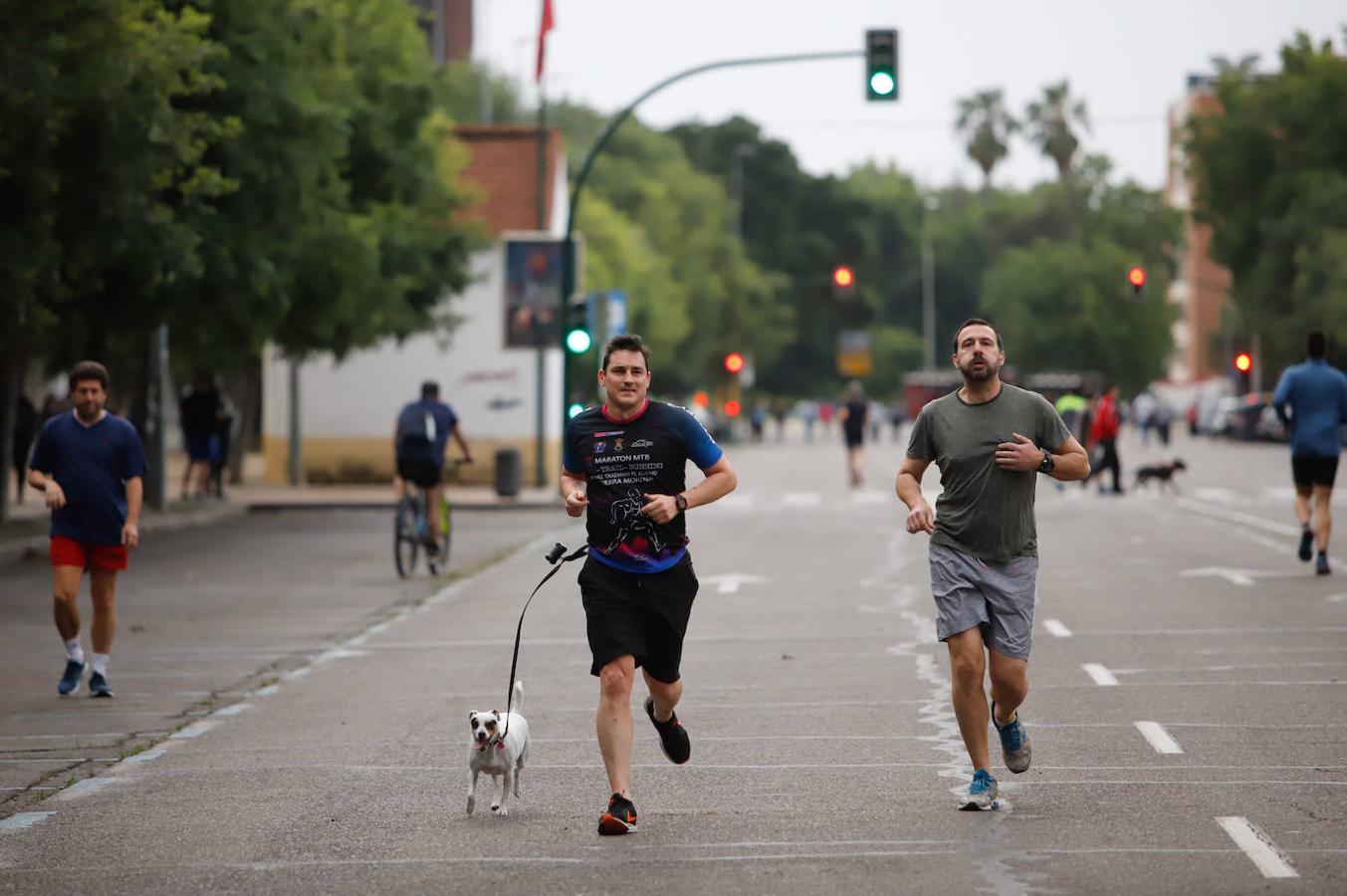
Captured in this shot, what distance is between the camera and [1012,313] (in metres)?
114

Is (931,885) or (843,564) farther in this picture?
(843,564)

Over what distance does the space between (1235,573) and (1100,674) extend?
24.6ft

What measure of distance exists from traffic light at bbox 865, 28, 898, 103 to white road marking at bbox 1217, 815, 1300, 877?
63.5ft

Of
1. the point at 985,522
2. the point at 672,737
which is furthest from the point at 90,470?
the point at 985,522

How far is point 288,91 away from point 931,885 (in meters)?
20.5

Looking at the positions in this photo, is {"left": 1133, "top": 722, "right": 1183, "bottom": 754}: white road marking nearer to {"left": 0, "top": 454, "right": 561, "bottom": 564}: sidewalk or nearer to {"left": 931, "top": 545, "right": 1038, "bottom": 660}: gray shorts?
{"left": 931, "top": 545, "right": 1038, "bottom": 660}: gray shorts

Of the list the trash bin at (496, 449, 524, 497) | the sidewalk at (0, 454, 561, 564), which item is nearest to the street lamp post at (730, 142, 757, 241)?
the sidewalk at (0, 454, 561, 564)

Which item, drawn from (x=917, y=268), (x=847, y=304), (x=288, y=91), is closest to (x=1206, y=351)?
(x=917, y=268)

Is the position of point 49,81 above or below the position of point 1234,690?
above

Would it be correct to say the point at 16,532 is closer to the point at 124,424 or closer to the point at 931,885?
the point at 124,424

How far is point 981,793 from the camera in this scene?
8188 millimetres

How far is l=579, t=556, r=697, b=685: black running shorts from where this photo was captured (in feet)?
26.3

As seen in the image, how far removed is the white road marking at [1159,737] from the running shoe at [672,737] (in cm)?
233

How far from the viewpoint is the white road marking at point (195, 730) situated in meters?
10.7
